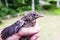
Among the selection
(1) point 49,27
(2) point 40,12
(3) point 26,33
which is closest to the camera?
(3) point 26,33

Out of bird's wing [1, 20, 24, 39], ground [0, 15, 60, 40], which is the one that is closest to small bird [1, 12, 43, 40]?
bird's wing [1, 20, 24, 39]

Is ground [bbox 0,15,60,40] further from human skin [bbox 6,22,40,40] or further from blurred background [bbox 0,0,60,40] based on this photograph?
human skin [bbox 6,22,40,40]


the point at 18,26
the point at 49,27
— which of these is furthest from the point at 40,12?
the point at 18,26

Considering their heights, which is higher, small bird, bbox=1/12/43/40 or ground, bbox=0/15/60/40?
small bird, bbox=1/12/43/40

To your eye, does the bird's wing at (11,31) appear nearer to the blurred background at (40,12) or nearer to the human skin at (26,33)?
the human skin at (26,33)

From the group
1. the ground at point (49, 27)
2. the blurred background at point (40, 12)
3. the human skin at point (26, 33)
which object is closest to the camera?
the human skin at point (26, 33)

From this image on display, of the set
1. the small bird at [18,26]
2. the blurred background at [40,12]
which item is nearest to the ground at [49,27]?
the blurred background at [40,12]

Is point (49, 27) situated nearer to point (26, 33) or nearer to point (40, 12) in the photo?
point (40, 12)

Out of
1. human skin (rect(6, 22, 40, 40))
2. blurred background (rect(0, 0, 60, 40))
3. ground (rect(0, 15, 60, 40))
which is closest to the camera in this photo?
human skin (rect(6, 22, 40, 40))
